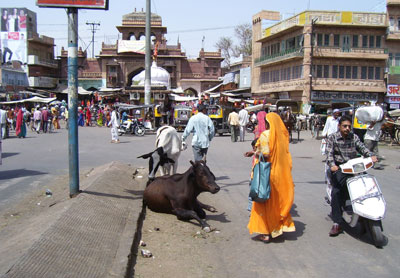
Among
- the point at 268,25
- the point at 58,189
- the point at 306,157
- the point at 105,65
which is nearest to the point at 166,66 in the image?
the point at 105,65

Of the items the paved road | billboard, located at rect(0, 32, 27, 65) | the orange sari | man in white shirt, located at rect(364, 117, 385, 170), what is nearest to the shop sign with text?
the paved road

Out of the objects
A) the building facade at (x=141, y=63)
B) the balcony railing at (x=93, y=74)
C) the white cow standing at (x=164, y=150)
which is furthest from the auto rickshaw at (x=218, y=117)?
the balcony railing at (x=93, y=74)

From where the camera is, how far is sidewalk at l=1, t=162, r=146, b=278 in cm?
363

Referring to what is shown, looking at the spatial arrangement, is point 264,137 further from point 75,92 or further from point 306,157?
point 306,157

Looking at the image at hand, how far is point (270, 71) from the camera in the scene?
155 feet

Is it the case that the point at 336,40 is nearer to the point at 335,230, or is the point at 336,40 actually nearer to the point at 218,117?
the point at 218,117

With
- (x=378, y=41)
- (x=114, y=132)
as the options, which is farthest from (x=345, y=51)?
(x=114, y=132)

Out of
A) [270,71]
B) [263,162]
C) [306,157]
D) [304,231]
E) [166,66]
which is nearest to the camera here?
[263,162]

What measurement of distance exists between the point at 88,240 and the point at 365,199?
317 cm

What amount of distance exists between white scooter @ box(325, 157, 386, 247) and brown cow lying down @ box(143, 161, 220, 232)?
1.67 metres

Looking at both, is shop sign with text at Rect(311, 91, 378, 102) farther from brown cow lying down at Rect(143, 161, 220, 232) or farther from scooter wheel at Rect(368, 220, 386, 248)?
scooter wheel at Rect(368, 220, 386, 248)

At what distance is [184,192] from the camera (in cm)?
595

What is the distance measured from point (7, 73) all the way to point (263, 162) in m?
51.2

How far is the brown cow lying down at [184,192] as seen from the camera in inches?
225
